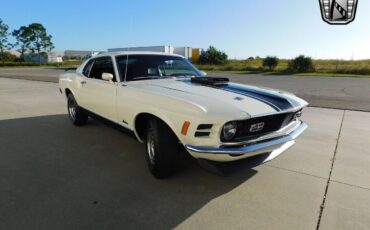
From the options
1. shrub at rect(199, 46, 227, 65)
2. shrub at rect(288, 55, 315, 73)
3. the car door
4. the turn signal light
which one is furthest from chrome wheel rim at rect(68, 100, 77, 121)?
shrub at rect(199, 46, 227, 65)

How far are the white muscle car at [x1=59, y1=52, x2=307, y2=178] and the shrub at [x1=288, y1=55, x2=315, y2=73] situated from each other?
98.6 ft

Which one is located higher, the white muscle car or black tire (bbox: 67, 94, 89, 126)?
the white muscle car

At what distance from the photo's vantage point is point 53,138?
504 cm

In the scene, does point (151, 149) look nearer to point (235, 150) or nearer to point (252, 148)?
point (235, 150)

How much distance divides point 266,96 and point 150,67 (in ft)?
5.98

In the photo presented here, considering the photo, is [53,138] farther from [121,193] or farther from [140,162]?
[121,193]

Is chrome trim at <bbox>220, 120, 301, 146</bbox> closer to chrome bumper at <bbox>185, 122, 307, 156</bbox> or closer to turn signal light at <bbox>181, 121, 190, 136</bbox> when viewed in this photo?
chrome bumper at <bbox>185, 122, 307, 156</bbox>

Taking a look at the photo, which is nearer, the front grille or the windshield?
the front grille

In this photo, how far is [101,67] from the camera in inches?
187

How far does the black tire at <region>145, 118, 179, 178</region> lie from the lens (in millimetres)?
3111

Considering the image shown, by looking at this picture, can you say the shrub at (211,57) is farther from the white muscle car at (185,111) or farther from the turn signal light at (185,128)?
the turn signal light at (185,128)

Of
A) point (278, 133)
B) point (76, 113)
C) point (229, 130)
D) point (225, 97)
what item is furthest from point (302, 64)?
point (229, 130)

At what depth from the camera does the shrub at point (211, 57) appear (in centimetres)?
4878

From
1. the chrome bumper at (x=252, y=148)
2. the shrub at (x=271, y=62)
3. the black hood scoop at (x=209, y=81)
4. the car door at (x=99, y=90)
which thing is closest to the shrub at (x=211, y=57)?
the shrub at (x=271, y=62)
